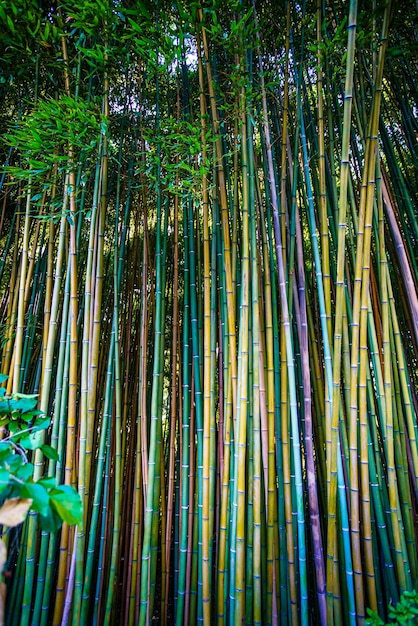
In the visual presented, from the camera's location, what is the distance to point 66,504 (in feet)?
1.89

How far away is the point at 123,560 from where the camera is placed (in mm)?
1725

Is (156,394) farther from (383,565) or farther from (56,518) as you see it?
(383,565)

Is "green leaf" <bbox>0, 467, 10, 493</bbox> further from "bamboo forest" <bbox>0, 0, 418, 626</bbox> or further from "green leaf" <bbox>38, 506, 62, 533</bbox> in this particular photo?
"bamboo forest" <bbox>0, 0, 418, 626</bbox>

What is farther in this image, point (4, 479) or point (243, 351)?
point (243, 351)

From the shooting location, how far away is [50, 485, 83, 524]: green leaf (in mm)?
564

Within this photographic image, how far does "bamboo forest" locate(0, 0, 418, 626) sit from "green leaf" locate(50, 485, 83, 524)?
0.80 metres

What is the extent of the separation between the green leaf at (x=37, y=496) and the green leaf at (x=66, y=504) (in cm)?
3

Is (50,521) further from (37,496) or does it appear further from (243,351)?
(243,351)

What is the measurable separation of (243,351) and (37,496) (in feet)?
3.05

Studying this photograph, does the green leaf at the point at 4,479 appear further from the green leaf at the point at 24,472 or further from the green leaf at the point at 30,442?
the green leaf at the point at 30,442

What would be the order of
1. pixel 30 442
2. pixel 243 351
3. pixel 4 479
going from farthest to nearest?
pixel 243 351, pixel 30 442, pixel 4 479

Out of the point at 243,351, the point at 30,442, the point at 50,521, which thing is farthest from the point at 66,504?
the point at 243,351

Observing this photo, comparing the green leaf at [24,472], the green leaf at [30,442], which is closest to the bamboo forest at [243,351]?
the green leaf at [30,442]

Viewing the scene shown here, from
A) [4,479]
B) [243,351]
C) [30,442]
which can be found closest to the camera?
[4,479]
